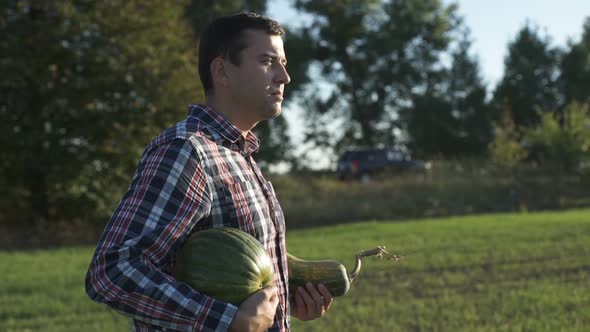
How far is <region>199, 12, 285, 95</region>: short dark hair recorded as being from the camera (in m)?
2.50

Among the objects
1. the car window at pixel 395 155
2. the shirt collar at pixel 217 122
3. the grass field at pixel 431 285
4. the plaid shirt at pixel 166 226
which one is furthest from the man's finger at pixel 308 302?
the car window at pixel 395 155

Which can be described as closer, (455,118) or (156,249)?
(156,249)

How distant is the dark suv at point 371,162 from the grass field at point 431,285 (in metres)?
17.1

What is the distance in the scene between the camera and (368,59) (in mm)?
48625

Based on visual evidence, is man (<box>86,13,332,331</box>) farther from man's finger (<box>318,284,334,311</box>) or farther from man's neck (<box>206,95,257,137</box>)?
man's finger (<box>318,284,334,311</box>)

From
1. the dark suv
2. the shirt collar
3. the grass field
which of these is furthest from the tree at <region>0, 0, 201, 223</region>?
the shirt collar

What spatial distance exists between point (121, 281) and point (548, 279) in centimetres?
797

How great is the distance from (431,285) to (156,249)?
7.31 m

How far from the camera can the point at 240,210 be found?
2.38m

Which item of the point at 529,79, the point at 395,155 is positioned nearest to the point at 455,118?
the point at 529,79

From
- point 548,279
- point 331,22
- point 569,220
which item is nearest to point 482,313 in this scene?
point 548,279

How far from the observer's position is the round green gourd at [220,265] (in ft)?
7.30

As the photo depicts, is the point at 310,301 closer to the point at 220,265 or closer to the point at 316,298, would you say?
the point at 316,298

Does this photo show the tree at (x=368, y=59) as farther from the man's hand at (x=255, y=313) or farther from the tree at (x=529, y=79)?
the man's hand at (x=255, y=313)
